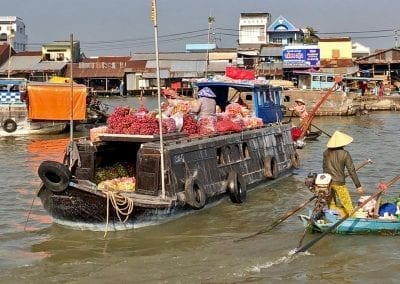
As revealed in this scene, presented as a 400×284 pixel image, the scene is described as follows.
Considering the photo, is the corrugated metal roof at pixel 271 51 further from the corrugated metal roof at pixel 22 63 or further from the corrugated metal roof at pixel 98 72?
the corrugated metal roof at pixel 22 63

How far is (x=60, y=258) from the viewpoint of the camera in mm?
8578

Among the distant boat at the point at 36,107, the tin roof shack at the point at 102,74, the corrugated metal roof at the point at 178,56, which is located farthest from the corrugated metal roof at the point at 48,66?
the distant boat at the point at 36,107

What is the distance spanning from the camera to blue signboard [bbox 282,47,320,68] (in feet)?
164

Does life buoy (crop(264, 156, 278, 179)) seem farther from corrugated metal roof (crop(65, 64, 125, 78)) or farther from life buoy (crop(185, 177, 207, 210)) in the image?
corrugated metal roof (crop(65, 64, 125, 78))

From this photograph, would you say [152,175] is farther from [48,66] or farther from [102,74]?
[102,74]

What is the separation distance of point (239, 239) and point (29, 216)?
169 inches

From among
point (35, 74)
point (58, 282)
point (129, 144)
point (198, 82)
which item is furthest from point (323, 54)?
point (58, 282)

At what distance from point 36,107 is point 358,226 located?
1884 centimetres

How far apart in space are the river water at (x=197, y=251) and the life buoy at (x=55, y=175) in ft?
3.12

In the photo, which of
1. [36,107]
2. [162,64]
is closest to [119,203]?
[36,107]

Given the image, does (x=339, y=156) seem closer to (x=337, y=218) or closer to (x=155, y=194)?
(x=337, y=218)

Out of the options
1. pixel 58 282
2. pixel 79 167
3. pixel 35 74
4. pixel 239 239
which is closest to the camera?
pixel 58 282

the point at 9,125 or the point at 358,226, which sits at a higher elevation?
the point at 9,125

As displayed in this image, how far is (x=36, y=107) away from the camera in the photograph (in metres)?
25.2
